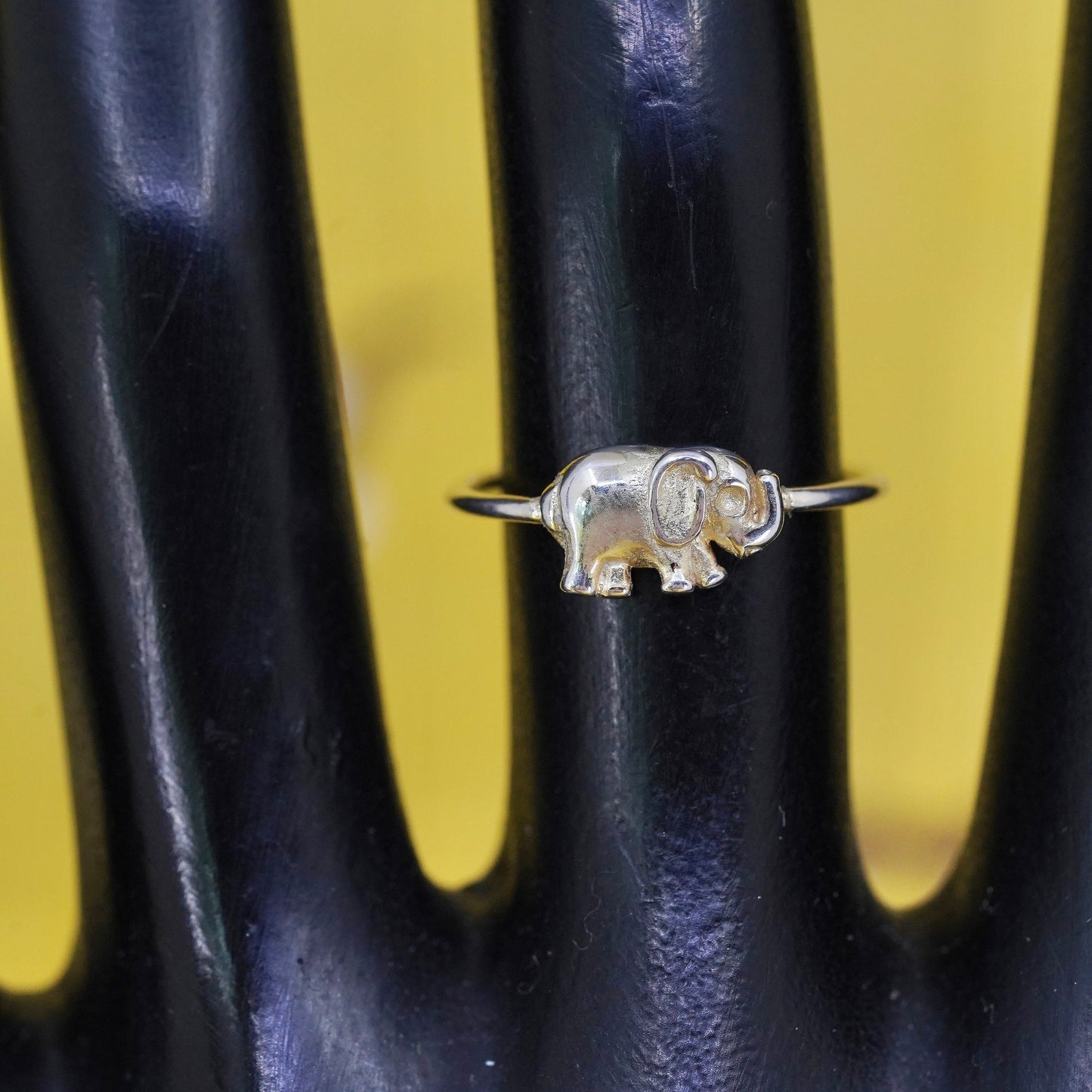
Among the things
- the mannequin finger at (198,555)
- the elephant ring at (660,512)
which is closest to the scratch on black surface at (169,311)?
the mannequin finger at (198,555)

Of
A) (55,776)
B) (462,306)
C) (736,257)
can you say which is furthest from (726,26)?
(55,776)

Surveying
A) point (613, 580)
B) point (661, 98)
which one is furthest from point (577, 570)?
point (661, 98)

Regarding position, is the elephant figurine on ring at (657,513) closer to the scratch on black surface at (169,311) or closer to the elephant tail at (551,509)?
the elephant tail at (551,509)

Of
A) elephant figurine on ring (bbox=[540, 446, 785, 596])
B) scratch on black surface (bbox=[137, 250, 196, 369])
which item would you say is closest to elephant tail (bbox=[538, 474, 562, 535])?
elephant figurine on ring (bbox=[540, 446, 785, 596])

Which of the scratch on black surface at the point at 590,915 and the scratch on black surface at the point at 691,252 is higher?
the scratch on black surface at the point at 691,252

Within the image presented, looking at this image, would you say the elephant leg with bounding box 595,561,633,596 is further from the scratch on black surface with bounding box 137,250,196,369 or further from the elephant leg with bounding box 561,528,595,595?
the scratch on black surface with bounding box 137,250,196,369

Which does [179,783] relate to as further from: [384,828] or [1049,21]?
[1049,21]
